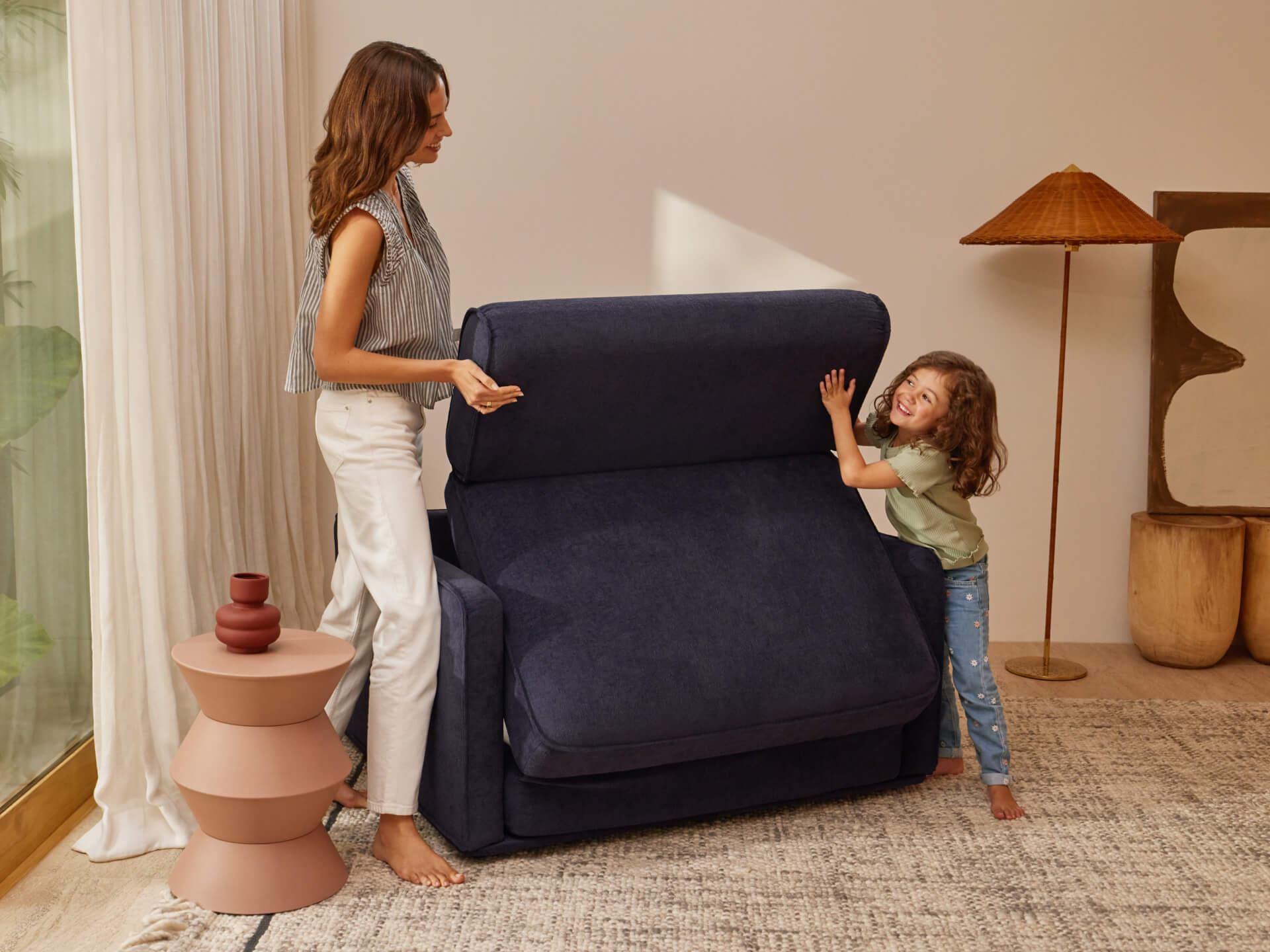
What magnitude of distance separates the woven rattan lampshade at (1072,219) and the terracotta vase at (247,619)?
220 centimetres

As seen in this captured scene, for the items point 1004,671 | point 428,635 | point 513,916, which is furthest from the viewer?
point 1004,671

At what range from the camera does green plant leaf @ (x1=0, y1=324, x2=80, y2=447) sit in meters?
2.10

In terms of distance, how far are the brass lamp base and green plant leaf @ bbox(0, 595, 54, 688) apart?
8.18ft

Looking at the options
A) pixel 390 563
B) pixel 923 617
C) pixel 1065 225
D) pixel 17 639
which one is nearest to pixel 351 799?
pixel 390 563

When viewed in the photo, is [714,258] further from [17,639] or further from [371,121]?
[17,639]

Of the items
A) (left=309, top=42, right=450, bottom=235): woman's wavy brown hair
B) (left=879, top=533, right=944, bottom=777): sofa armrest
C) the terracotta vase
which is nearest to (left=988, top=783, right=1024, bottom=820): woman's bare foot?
(left=879, top=533, right=944, bottom=777): sofa armrest

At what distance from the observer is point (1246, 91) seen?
352cm

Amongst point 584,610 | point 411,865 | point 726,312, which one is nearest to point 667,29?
point 726,312

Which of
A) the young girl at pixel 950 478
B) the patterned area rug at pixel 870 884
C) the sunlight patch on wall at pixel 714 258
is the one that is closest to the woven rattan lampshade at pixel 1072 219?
the sunlight patch on wall at pixel 714 258

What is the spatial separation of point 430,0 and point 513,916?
259cm

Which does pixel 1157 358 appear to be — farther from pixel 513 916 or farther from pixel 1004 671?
pixel 513 916

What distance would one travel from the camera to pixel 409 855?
2.08 meters

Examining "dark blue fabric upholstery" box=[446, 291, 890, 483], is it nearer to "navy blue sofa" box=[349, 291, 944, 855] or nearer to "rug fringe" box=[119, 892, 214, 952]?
"navy blue sofa" box=[349, 291, 944, 855]

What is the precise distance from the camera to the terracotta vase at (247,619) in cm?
196
